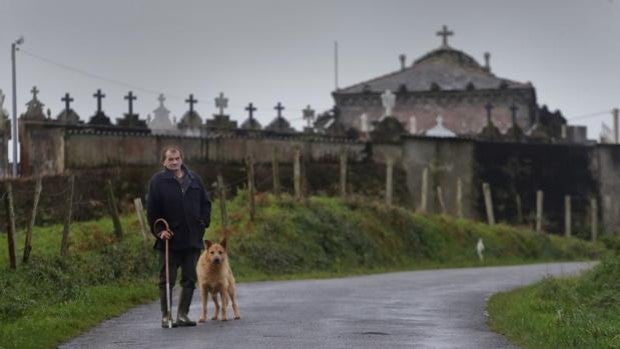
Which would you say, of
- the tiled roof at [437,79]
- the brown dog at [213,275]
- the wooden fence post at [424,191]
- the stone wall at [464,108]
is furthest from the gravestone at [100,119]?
the brown dog at [213,275]

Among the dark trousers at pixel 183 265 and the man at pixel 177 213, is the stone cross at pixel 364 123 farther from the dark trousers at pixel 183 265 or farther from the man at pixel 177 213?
the man at pixel 177 213

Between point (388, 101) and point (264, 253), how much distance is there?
151ft

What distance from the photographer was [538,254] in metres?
47.2

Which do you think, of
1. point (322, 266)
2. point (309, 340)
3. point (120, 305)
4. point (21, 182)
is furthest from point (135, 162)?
point (309, 340)

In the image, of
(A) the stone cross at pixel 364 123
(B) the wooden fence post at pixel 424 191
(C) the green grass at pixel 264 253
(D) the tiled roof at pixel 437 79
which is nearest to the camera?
(C) the green grass at pixel 264 253

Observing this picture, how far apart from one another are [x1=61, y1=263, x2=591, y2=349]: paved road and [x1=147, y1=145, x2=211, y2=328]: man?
1.58ft

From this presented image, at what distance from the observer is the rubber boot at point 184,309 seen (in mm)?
16641

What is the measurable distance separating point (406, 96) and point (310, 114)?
6.24m

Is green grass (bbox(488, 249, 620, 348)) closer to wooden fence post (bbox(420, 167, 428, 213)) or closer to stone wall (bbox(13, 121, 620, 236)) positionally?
stone wall (bbox(13, 121, 620, 236))

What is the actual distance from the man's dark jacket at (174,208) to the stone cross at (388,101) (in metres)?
60.0

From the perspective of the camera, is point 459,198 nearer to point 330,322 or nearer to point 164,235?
point 330,322

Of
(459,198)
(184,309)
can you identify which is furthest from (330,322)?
(459,198)

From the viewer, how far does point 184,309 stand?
16.7 meters

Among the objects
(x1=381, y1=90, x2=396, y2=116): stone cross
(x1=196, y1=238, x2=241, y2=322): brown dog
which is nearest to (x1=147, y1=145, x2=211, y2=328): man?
(x1=196, y1=238, x2=241, y2=322): brown dog
